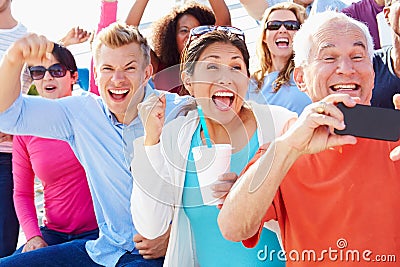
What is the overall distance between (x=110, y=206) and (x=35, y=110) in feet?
1.40

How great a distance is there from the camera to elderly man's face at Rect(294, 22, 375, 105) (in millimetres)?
1354

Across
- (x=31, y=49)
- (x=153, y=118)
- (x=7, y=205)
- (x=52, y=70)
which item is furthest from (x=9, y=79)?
(x=7, y=205)

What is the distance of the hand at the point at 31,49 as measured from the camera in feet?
4.91

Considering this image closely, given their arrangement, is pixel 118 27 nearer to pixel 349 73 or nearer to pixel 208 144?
pixel 208 144

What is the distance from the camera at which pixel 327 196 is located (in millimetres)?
1259

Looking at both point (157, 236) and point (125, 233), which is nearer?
point (157, 236)

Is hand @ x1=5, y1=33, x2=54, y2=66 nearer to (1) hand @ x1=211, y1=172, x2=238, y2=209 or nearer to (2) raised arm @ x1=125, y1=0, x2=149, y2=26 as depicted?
(1) hand @ x1=211, y1=172, x2=238, y2=209

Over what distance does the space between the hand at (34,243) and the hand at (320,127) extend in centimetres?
144

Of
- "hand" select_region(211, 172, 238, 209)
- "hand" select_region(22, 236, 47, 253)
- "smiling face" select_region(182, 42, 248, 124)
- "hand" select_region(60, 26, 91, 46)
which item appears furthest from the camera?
"hand" select_region(60, 26, 91, 46)

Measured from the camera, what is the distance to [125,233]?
76.0 inches

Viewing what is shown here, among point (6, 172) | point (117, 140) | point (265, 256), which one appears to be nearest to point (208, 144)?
point (265, 256)

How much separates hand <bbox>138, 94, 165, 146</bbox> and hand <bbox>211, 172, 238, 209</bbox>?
285mm

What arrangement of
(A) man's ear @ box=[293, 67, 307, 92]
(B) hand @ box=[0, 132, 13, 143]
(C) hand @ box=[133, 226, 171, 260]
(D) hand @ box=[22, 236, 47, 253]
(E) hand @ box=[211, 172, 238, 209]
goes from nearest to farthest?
1. (E) hand @ box=[211, 172, 238, 209]
2. (A) man's ear @ box=[293, 67, 307, 92]
3. (C) hand @ box=[133, 226, 171, 260]
4. (D) hand @ box=[22, 236, 47, 253]
5. (B) hand @ box=[0, 132, 13, 143]

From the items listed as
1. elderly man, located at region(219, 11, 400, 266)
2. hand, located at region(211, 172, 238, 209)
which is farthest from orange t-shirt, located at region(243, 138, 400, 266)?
hand, located at region(211, 172, 238, 209)
